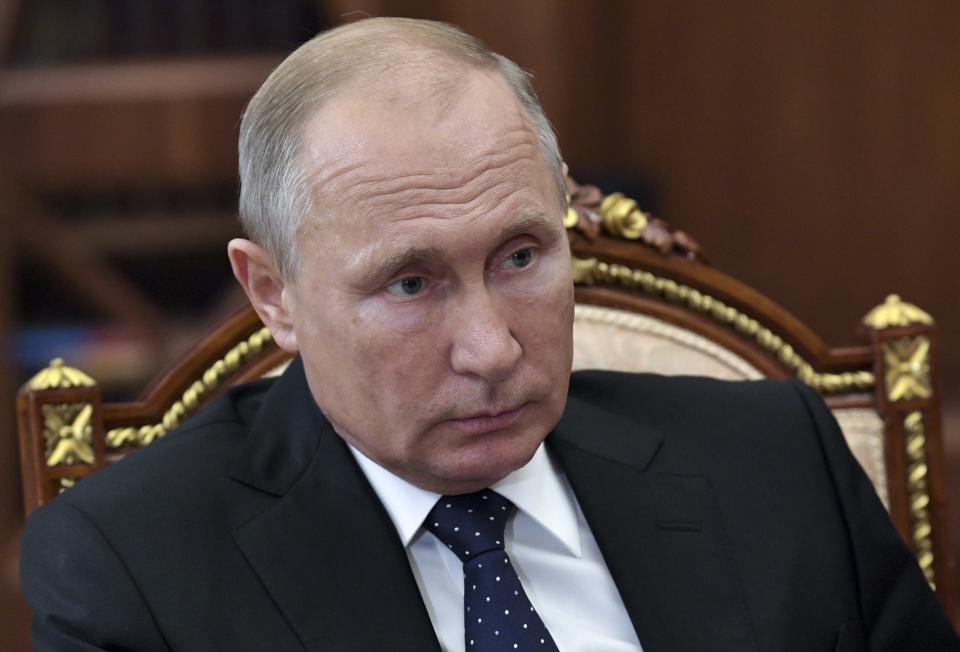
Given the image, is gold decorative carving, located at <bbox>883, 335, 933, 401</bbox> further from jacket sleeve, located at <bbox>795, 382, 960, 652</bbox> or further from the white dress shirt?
the white dress shirt

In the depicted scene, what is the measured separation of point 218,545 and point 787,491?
73cm

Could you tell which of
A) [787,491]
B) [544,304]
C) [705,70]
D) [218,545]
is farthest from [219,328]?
[705,70]

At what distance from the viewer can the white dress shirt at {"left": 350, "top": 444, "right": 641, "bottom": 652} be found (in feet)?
5.58

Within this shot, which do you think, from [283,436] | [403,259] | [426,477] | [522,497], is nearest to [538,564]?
[522,497]

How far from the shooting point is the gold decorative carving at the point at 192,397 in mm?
1927

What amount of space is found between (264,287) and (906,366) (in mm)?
942

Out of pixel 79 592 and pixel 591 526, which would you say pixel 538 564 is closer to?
pixel 591 526

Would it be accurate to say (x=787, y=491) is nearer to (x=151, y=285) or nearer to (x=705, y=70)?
(x=705, y=70)

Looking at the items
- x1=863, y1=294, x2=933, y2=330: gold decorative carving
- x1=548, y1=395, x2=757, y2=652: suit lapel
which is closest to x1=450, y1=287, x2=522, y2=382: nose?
x1=548, y1=395, x2=757, y2=652: suit lapel

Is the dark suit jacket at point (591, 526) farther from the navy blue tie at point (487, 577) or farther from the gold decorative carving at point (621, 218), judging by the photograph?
the gold decorative carving at point (621, 218)

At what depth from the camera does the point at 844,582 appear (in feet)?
6.03

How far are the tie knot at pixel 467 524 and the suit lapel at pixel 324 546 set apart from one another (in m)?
0.06

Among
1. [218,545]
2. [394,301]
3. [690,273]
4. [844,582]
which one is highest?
[394,301]

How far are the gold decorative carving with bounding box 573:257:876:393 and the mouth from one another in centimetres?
50
